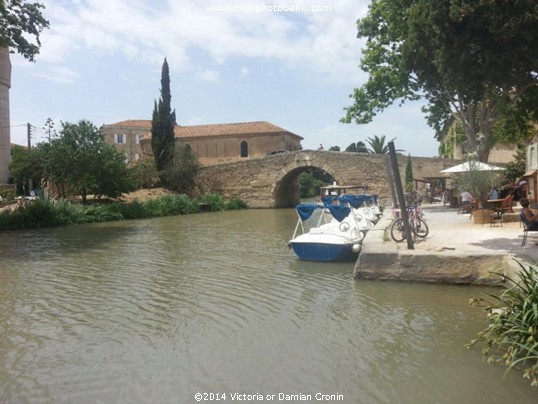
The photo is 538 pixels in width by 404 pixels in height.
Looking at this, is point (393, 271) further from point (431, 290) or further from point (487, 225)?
point (487, 225)

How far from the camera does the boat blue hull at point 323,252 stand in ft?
32.9

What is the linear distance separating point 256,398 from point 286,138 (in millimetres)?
48367

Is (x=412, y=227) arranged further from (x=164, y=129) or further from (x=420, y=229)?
(x=164, y=129)

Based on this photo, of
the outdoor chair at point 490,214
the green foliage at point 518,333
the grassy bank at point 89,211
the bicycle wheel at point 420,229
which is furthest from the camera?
the grassy bank at point 89,211

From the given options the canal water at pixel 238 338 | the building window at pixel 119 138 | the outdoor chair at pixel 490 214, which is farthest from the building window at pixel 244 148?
the canal water at pixel 238 338

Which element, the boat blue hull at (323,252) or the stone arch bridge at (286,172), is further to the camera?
the stone arch bridge at (286,172)

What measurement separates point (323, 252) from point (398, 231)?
5.53 ft

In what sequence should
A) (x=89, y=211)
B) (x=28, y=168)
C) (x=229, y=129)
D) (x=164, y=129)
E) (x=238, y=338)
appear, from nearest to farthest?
(x=238, y=338), (x=89, y=211), (x=28, y=168), (x=164, y=129), (x=229, y=129)

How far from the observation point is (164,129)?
1485 inches

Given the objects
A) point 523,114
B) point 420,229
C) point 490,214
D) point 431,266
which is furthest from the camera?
point 523,114

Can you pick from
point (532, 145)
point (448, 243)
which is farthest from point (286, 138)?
point (448, 243)

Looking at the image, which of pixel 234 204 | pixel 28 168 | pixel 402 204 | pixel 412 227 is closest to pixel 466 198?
pixel 412 227

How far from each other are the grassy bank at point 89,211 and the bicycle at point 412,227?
1611 cm

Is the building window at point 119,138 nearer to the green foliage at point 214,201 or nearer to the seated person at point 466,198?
the green foliage at point 214,201
